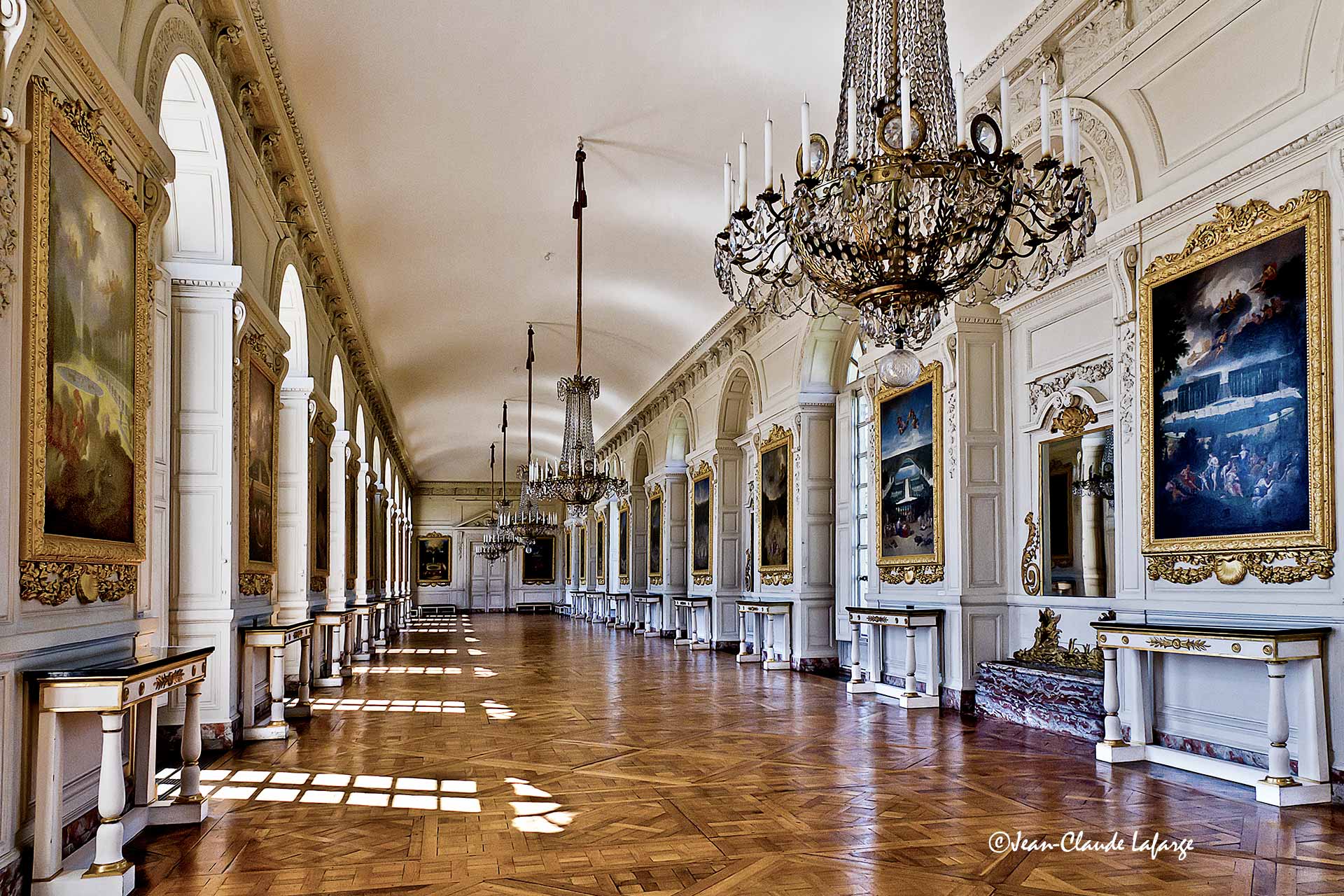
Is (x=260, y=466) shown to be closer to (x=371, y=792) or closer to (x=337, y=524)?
(x=371, y=792)

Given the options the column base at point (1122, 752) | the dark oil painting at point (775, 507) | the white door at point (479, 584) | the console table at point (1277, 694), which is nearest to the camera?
the console table at point (1277, 694)

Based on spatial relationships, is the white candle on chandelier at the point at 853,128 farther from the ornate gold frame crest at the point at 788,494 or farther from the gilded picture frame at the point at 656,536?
the gilded picture frame at the point at 656,536

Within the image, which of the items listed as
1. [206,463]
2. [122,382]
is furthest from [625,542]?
[122,382]

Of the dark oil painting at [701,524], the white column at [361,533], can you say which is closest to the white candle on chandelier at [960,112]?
the white column at [361,533]

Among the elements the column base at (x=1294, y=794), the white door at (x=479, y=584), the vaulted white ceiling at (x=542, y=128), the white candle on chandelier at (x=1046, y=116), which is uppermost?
the vaulted white ceiling at (x=542, y=128)

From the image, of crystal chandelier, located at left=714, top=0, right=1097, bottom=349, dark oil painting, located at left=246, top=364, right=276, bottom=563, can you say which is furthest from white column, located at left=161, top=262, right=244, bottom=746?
crystal chandelier, located at left=714, top=0, right=1097, bottom=349

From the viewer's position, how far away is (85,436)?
446 cm

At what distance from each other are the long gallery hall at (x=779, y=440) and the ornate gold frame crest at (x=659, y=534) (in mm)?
7822

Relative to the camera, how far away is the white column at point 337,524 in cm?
1345

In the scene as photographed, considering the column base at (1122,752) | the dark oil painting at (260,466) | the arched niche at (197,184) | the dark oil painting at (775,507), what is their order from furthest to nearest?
the dark oil painting at (775,507), the dark oil painting at (260,466), the arched niche at (197,184), the column base at (1122,752)

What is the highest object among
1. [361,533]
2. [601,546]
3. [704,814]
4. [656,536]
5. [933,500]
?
[933,500]

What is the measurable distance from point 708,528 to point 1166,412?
12.0 metres

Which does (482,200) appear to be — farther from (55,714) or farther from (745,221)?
(55,714)

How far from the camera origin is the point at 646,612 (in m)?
23.5
